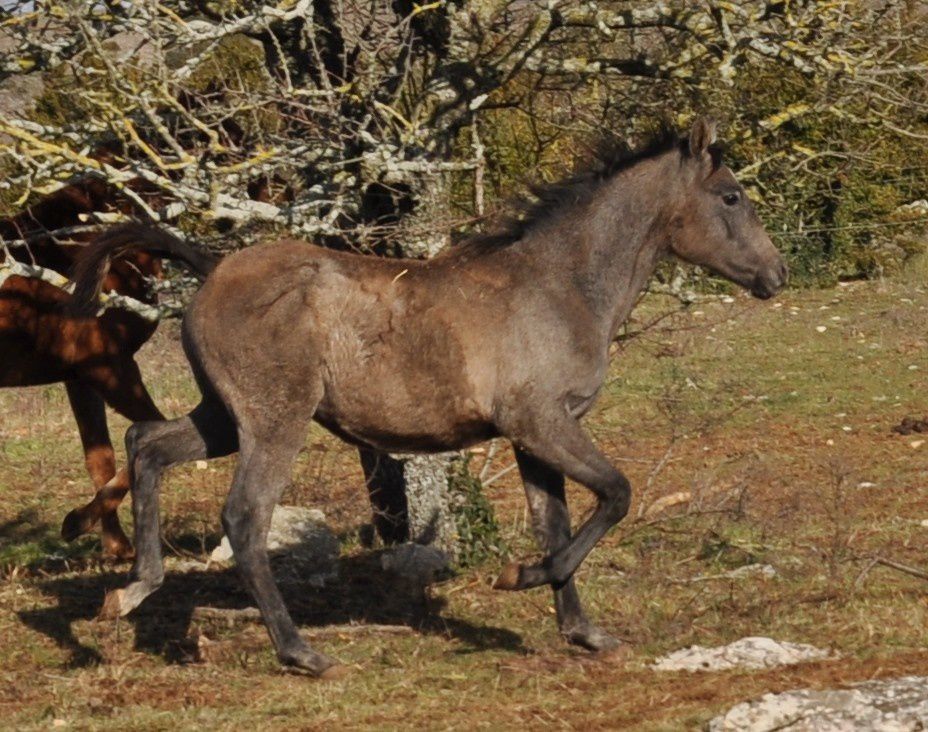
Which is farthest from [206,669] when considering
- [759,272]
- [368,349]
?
[759,272]

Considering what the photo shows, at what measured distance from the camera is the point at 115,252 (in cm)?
773

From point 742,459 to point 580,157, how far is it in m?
4.97

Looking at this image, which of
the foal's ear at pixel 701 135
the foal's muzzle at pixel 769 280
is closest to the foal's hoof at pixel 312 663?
the foal's muzzle at pixel 769 280

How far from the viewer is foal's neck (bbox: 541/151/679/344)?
7.71 metres

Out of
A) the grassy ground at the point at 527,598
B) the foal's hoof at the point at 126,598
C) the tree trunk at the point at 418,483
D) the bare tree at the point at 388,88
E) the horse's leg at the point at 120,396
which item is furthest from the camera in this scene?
the horse's leg at the point at 120,396

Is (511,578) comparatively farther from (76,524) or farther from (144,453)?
(76,524)

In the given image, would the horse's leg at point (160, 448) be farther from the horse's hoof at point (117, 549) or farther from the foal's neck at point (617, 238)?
the horse's hoof at point (117, 549)

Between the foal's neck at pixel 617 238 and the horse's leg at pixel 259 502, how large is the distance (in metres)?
1.51

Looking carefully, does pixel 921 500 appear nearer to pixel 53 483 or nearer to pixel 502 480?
pixel 502 480

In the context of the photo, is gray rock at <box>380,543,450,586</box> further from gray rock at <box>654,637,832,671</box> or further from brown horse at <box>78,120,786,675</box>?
gray rock at <box>654,637,832,671</box>

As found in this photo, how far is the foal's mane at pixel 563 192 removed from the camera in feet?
25.7

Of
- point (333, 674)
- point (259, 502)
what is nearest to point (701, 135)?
point (259, 502)

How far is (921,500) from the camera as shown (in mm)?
11273

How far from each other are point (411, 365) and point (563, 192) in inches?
47.1
